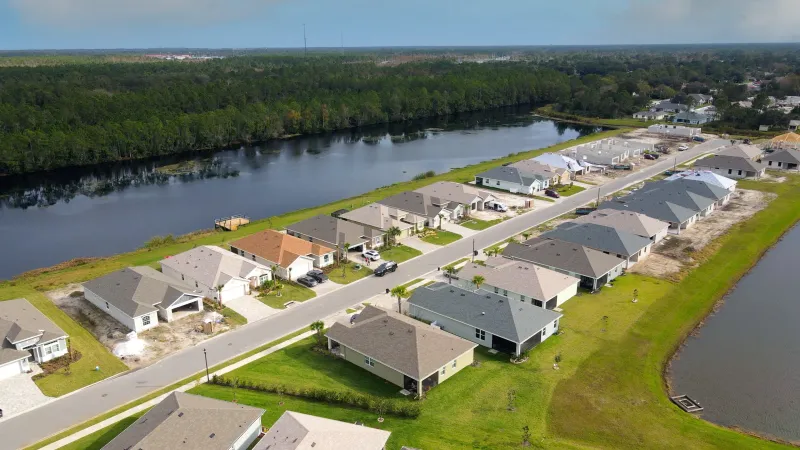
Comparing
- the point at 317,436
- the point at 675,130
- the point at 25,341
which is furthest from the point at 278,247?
the point at 675,130

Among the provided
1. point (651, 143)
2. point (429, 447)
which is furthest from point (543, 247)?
point (651, 143)

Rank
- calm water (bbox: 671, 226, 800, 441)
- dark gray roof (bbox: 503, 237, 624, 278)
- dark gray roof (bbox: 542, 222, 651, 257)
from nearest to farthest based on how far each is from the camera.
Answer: calm water (bbox: 671, 226, 800, 441)
dark gray roof (bbox: 503, 237, 624, 278)
dark gray roof (bbox: 542, 222, 651, 257)

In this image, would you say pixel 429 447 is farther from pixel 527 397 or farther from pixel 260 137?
pixel 260 137

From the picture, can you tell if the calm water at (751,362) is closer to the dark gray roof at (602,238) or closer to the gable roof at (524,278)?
the dark gray roof at (602,238)

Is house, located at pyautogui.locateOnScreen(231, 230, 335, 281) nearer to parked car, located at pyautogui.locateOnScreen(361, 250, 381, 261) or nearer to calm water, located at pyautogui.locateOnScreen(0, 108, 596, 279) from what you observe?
parked car, located at pyautogui.locateOnScreen(361, 250, 381, 261)

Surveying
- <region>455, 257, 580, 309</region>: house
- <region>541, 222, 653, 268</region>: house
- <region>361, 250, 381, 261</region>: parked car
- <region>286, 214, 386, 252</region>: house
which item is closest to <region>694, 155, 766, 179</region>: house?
<region>541, 222, 653, 268</region>: house

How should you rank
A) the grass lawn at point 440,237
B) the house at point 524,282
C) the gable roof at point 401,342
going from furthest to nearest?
1. the grass lawn at point 440,237
2. the house at point 524,282
3. the gable roof at point 401,342

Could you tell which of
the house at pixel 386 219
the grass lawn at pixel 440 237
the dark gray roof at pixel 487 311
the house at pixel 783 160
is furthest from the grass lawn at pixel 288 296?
the house at pixel 783 160
